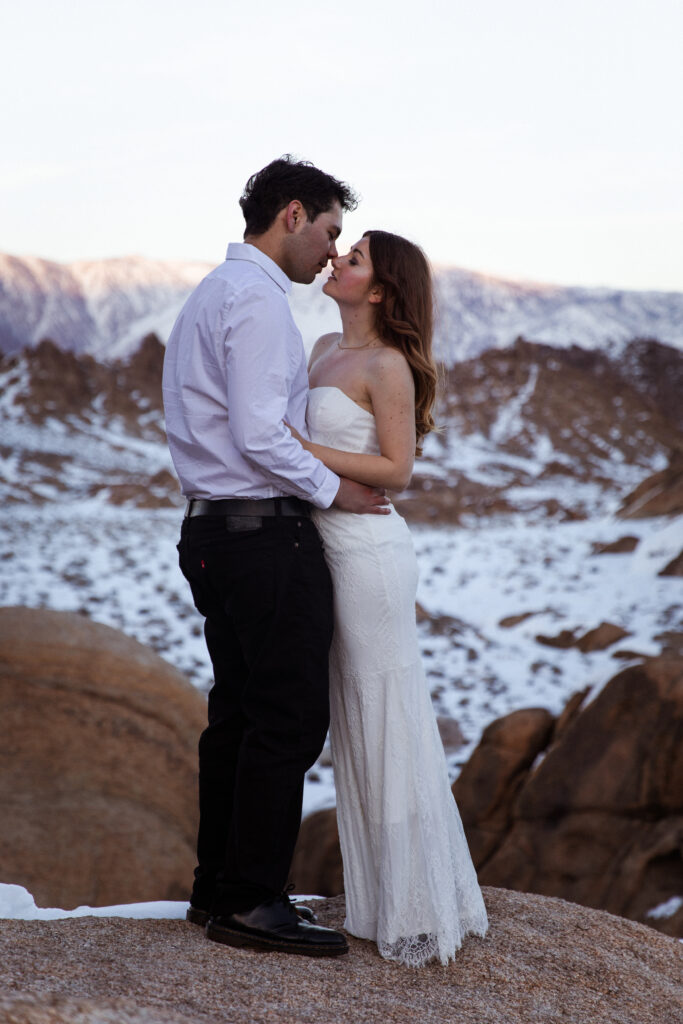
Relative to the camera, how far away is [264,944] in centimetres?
250

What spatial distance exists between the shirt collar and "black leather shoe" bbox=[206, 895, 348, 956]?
1.61 metres

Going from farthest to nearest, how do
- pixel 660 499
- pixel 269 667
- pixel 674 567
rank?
pixel 660 499 → pixel 674 567 → pixel 269 667

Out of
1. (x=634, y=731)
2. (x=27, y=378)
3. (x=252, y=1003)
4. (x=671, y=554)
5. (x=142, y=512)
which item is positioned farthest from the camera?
(x=27, y=378)

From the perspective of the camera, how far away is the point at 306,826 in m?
5.25

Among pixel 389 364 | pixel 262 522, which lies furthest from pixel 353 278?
pixel 262 522

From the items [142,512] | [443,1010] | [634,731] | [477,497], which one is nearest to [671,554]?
[634,731]

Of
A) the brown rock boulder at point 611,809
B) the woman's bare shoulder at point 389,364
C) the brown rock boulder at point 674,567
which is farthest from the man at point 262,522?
the brown rock boulder at point 674,567

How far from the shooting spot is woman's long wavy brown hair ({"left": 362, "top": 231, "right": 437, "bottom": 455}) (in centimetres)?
275

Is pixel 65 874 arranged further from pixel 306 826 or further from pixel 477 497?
pixel 477 497

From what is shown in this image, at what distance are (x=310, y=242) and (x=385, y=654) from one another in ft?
3.73

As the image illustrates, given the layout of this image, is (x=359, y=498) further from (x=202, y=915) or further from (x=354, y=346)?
(x=202, y=915)

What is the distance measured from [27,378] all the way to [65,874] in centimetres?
3646

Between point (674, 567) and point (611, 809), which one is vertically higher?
point (611, 809)

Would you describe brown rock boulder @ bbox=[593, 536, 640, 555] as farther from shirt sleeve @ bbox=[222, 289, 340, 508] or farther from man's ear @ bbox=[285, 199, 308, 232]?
shirt sleeve @ bbox=[222, 289, 340, 508]
